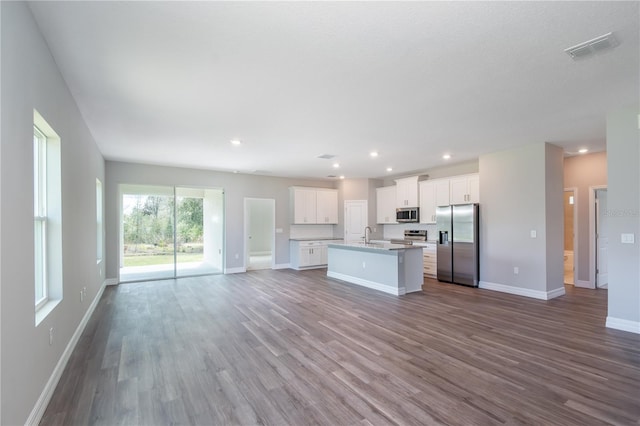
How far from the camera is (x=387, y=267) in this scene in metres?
5.71

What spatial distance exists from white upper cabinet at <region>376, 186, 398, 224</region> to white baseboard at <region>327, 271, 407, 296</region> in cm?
259

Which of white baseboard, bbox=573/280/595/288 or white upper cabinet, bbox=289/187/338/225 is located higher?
white upper cabinet, bbox=289/187/338/225

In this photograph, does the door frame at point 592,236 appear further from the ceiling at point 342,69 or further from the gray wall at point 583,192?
the ceiling at point 342,69

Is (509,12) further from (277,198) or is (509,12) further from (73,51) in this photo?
(277,198)

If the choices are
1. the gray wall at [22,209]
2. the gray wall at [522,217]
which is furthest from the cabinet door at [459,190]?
the gray wall at [22,209]

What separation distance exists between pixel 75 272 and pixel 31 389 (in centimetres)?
170

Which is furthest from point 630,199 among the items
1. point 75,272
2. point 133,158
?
point 133,158

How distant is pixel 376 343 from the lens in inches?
131

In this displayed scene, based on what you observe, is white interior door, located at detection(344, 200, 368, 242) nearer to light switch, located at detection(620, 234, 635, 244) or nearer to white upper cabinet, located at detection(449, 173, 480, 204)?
white upper cabinet, located at detection(449, 173, 480, 204)

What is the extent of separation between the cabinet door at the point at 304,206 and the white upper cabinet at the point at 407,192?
2.51 m

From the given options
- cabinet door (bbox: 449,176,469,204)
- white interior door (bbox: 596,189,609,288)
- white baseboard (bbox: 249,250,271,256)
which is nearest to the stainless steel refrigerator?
cabinet door (bbox: 449,176,469,204)

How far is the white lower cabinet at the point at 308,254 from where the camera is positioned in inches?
336

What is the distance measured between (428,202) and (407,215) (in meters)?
0.70

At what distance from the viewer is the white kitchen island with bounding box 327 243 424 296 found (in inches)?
218
